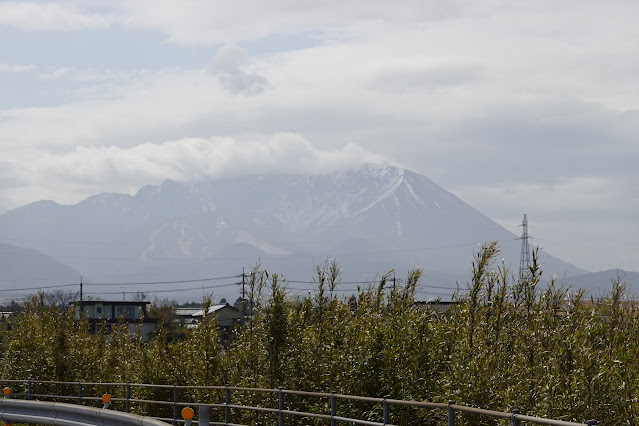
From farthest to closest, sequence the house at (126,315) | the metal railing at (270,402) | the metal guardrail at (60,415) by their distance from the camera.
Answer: the house at (126,315)
the metal guardrail at (60,415)
the metal railing at (270,402)

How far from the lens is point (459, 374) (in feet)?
69.8

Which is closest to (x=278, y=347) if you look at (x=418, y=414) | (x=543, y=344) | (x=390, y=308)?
(x=390, y=308)

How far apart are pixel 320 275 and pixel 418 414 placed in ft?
27.8

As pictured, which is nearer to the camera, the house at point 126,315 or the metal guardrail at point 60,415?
the metal guardrail at point 60,415

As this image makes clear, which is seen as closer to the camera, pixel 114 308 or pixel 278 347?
pixel 278 347

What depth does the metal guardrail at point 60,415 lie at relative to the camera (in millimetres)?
19969

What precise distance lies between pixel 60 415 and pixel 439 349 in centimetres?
979

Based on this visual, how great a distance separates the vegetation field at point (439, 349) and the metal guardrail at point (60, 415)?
5251 mm

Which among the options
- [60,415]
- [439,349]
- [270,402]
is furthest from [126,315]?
[439,349]

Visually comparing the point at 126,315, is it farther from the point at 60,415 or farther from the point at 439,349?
the point at 439,349

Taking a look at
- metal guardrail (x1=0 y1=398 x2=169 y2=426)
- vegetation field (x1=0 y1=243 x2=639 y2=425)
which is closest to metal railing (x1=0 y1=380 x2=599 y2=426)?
vegetation field (x1=0 y1=243 x2=639 y2=425)

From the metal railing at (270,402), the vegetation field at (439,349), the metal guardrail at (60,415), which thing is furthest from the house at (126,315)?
the metal guardrail at (60,415)

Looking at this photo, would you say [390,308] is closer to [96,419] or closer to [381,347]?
[381,347]

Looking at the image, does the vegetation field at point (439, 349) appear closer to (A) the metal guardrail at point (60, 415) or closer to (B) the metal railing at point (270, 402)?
(B) the metal railing at point (270, 402)
